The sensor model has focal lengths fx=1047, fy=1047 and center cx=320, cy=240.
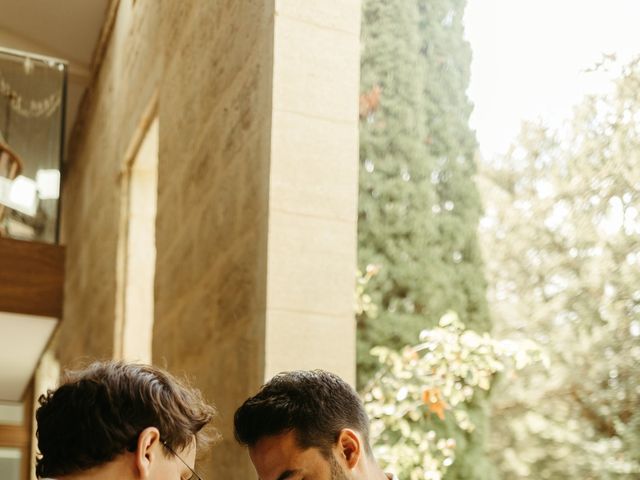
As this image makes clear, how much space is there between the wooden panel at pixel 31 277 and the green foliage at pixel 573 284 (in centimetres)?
350

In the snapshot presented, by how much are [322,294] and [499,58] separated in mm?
5490

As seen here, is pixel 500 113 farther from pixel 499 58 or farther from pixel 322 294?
pixel 322 294

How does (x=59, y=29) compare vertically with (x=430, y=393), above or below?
above

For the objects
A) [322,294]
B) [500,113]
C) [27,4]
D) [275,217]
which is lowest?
[322,294]

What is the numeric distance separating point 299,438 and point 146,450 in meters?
0.46

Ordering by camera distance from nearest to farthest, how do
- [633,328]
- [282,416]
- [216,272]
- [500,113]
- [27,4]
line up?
[282,416]
[216,272]
[633,328]
[500,113]
[27,4]

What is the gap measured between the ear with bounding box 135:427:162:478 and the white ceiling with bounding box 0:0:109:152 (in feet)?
25.8

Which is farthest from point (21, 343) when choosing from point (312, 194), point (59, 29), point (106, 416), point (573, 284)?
point (106, 416)

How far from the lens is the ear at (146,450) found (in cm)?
172

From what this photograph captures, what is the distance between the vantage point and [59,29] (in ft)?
32.6

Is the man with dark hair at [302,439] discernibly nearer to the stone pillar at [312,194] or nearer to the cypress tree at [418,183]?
the stone pillar at [312,194]

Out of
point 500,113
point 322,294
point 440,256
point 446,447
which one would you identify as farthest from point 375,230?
point 322,294

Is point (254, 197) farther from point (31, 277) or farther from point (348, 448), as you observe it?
point (31, 277)

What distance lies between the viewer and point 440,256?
259 inches
